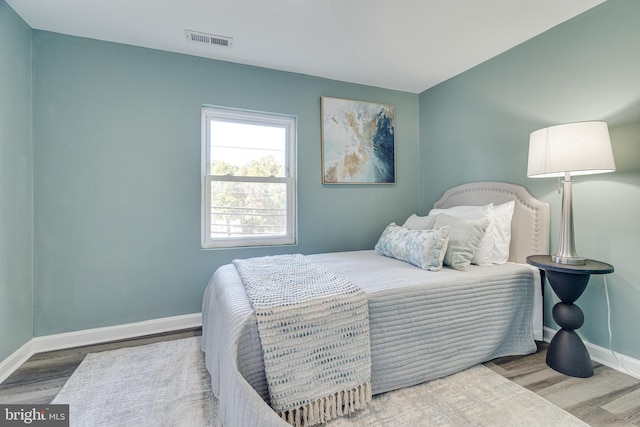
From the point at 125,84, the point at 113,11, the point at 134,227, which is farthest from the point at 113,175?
the point at 113,11

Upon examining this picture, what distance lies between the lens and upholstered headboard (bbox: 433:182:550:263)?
2232 mm

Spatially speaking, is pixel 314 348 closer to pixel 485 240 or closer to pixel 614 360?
pixel 485 240

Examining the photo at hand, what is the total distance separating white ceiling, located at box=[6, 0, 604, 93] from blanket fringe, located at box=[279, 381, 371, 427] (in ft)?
7.70

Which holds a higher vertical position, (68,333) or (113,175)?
(113,175)

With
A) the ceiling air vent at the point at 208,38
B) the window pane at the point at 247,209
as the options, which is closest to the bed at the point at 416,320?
the window pane at the point at 247,209

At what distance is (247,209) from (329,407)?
191 cm

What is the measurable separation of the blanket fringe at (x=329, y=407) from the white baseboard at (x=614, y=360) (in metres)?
1.72

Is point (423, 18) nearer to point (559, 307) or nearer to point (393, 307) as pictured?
point (393, 307)

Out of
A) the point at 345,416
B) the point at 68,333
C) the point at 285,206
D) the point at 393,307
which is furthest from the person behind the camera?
the point at 285,206

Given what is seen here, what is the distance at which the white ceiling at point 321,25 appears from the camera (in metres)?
1.90

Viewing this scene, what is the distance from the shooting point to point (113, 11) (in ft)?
6.40

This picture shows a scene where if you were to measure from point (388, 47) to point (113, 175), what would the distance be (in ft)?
8.40

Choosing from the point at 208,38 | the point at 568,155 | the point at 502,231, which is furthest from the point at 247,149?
the point at 568,155

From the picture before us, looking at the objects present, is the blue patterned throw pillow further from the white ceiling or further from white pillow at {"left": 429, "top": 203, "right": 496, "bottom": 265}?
the white ceiling
